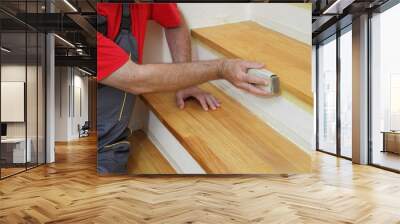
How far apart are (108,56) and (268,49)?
8.57 ft

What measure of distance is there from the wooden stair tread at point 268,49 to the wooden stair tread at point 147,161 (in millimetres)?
1980

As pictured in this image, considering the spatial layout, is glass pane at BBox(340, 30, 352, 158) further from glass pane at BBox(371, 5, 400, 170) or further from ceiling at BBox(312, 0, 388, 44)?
glass pane at BBox(371, 5, 400, 170)

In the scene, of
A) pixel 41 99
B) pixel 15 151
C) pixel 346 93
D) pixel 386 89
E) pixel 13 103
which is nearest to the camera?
pixel 13 103

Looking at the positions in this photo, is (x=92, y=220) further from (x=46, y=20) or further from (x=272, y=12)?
(x=46, y=20)

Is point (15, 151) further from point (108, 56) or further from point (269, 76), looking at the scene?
point (269, 76)

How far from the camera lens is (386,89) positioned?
745 centimetres

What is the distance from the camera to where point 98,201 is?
187 inches

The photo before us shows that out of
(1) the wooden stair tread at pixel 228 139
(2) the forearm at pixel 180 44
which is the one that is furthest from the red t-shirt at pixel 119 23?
(1) the wooden stair tread at pixel 228 139

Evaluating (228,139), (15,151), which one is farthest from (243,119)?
(15,151)

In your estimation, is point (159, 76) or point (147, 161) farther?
point (147, 161)

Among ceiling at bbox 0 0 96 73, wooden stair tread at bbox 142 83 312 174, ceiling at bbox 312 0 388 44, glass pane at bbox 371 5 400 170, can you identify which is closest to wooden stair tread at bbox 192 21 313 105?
wooden stair tread at bbox 142 83 312 174

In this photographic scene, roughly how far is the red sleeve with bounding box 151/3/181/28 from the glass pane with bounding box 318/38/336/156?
5.00 m

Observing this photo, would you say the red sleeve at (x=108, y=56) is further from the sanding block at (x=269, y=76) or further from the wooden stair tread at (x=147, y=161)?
the sanding block at (x=269, y=76)

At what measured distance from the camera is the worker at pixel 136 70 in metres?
6.32
